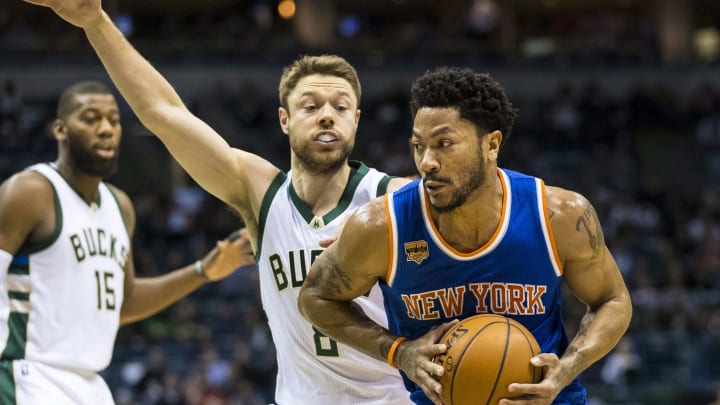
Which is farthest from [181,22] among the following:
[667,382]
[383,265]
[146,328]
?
[383,265]

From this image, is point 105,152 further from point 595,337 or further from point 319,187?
point 595,337

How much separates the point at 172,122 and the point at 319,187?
2.40ft

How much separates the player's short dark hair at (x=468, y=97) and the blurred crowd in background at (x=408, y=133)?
9.27 metres

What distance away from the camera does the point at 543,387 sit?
11.3 ft

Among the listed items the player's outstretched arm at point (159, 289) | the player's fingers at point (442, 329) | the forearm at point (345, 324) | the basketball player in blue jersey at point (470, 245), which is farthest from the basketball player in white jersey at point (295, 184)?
the player's outstretched arm at point (159, 289)

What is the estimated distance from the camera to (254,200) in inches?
184

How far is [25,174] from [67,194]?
0.25m

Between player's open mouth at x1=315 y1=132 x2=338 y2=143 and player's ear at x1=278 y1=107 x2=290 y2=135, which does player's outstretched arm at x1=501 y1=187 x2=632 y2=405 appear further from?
player's ear at x1=278 y1=107 x2=290 y2=135

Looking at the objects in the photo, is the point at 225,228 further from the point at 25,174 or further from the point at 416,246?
the point at 416,246

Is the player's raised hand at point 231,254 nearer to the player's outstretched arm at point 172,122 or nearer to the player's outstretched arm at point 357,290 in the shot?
the player's outstretched arm at point 172,122

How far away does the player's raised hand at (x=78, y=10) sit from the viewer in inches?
170

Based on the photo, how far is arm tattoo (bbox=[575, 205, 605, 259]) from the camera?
375cm

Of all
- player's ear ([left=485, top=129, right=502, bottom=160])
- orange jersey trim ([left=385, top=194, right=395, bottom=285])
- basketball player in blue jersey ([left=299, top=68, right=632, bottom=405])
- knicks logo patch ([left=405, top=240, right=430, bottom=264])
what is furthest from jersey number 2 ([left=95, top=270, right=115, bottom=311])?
player's ear ([left=485, top=129, right=502, bottom=160])

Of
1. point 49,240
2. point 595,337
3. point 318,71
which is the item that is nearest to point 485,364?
point 595,337
